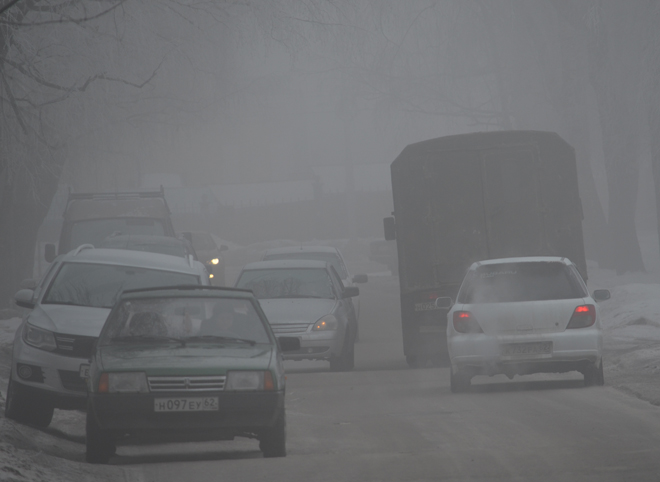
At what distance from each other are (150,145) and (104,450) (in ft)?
70.5

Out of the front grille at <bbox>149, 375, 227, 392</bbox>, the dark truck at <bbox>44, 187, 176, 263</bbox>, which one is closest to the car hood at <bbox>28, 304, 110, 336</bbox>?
the front grille at <bbox>149, 375, 227, 392</bbox>

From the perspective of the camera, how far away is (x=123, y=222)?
23.4 metres

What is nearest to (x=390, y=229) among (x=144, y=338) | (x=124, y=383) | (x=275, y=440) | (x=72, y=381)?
(x=72, y=381)

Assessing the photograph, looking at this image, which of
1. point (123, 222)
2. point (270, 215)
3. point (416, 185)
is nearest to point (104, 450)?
point (416, 185)

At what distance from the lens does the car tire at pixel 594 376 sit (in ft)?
39.8

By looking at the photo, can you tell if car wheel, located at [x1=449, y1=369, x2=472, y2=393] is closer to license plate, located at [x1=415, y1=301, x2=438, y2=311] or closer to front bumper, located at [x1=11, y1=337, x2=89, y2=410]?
license plate, located at [x1=415, y1=301, x2=438, y2=311]

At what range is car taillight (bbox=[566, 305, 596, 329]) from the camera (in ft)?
39.3

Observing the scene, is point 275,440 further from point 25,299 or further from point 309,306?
point 309,306

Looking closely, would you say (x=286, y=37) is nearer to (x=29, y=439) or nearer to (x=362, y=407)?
(x=362, y=407)

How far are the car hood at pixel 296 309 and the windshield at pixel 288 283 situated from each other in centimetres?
43

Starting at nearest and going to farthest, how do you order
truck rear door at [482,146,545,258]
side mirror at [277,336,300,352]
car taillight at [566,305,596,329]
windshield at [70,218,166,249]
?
side mirror at [277,336,300,352] → car taillight at [566,305,596,329] → truck rear door at [482,146,545,258] → windshield at [70,218,166,249]

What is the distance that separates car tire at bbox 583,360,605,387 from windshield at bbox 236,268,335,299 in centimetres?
503

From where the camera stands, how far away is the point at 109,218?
2323 cm

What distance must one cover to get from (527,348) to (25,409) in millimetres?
5373
